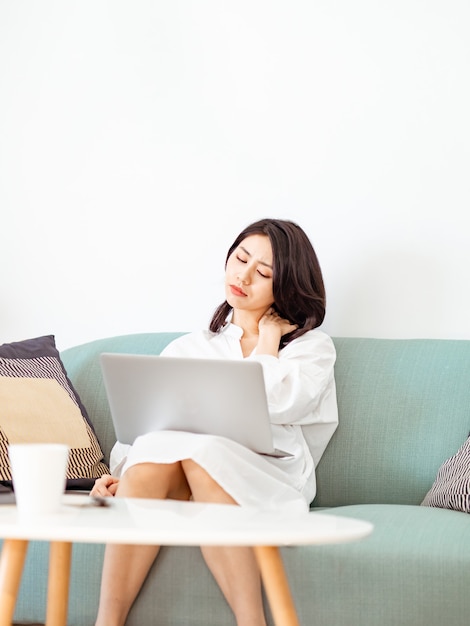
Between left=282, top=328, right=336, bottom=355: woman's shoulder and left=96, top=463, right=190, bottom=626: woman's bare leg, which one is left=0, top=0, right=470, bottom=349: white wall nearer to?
left=282, top=328, right=336, bottom=355: woman's shoulder

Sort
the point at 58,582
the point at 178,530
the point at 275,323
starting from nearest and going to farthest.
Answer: the point at 178,530
the point at 58,582
the point at 275,323

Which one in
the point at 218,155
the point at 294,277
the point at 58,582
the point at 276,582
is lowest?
the point at 58,582

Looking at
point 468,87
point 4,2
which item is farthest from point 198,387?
point 4,2

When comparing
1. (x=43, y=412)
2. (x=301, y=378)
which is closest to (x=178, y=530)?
(x=301, y=378)

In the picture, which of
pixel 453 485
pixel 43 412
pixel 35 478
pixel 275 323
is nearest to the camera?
pixel 35 478

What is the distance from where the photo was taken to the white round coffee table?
43.1 inches

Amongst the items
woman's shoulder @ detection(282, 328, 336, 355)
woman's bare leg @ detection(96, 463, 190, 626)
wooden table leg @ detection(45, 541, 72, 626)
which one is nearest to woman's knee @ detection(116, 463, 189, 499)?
woman's bare leg @ detection(96, 463, 190, 626)

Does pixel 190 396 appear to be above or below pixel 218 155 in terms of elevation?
below

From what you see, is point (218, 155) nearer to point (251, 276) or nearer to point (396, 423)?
point (251, 276)

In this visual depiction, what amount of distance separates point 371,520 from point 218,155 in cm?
139

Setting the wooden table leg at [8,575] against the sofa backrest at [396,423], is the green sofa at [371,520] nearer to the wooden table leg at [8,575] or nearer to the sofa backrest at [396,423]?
the sofa backrest at [396,423]

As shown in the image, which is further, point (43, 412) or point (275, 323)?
point (275, 323)

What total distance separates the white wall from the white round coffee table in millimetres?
1499

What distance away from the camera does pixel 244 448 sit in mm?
1954
